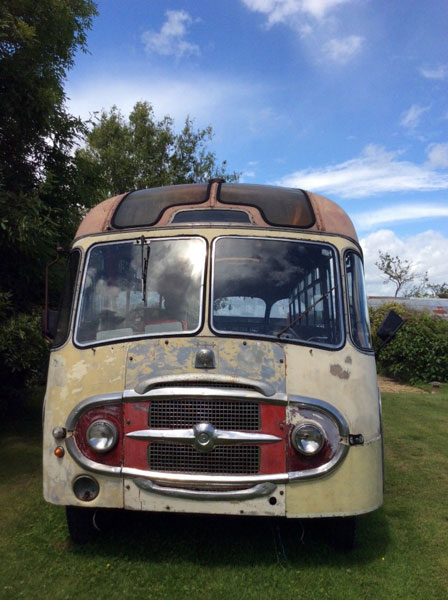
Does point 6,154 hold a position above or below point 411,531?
above

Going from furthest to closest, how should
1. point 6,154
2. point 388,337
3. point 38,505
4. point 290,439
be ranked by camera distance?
point 6,154 → point 38,505 → point 388,337 → point 290,439

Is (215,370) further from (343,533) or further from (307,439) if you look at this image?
(343,533)

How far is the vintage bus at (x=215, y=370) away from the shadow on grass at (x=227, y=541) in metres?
0.24

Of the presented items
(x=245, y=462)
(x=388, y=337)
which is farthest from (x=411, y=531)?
(x=245, y=462)

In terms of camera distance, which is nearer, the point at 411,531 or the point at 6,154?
the point at 411,531

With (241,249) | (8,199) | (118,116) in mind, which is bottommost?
(241,249)

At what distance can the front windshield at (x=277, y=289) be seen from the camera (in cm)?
407

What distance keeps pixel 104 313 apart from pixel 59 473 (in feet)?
3.80

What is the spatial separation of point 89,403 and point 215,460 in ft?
2.99

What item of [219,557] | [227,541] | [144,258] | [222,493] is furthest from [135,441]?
[144,258]

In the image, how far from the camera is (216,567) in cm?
388

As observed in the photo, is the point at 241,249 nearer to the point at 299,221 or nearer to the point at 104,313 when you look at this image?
the point at 299,221

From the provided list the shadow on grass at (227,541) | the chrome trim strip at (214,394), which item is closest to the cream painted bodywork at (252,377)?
the chrome trim strip at (214,394)

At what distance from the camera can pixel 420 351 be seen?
15.2 m
